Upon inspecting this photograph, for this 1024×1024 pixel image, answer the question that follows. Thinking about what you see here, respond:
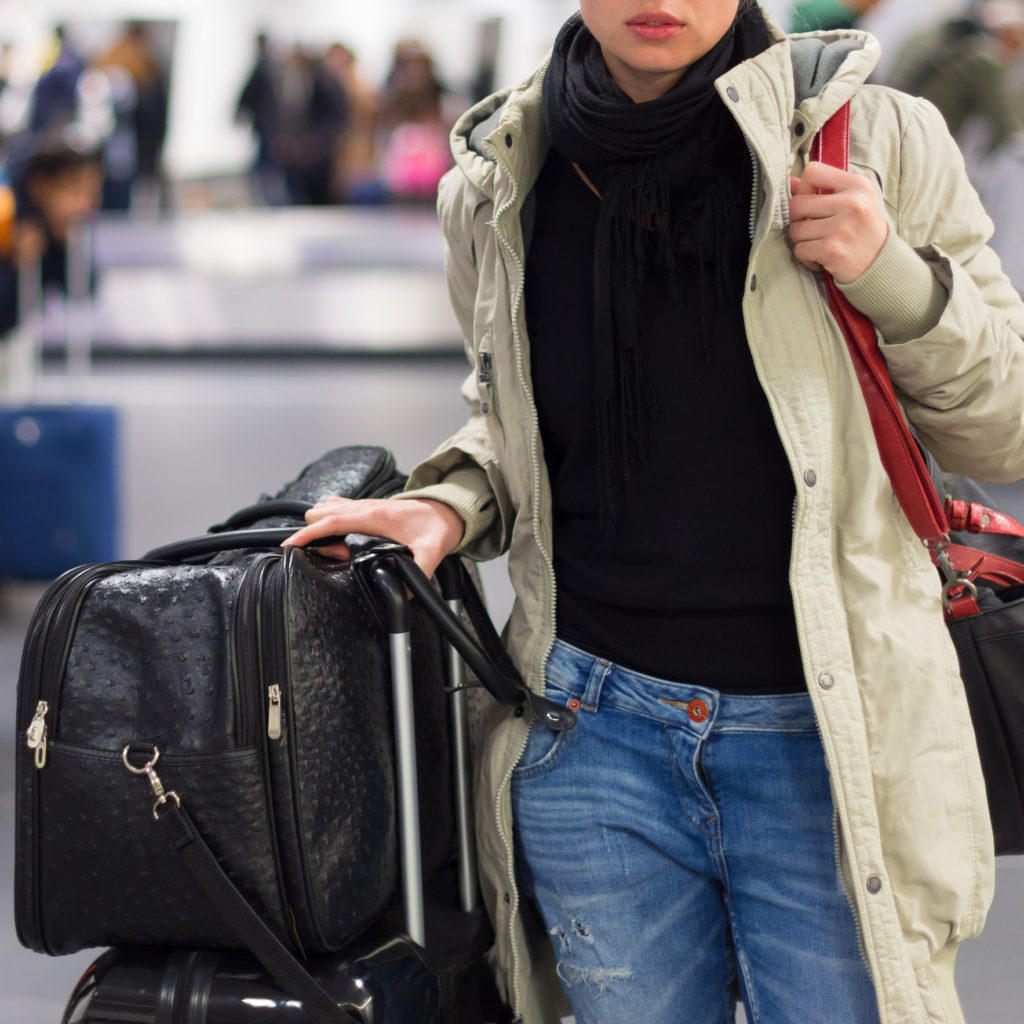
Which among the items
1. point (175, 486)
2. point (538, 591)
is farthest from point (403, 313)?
point (538, 591)

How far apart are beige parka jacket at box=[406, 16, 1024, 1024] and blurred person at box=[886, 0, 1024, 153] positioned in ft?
10.4

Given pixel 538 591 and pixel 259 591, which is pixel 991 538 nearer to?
pixel 538 591

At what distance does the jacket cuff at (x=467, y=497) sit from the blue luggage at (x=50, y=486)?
3.46 metres

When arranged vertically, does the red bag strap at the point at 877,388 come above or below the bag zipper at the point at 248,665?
above

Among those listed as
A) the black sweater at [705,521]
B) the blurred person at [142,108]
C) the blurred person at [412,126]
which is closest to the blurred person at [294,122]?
the blurred person at [412,126]

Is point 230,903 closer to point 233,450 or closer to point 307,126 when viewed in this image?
point 233,450

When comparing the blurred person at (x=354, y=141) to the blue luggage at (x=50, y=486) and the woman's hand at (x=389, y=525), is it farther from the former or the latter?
the woman's hand at (x=389, y=525)

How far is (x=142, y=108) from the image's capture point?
14.4 m

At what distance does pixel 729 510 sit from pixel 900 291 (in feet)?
0.85

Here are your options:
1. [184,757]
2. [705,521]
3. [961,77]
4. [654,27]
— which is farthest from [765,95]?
[961,77]

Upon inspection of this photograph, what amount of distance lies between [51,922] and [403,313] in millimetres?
11144

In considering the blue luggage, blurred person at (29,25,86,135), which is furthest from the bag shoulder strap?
blurred person at (29,25,86,135)

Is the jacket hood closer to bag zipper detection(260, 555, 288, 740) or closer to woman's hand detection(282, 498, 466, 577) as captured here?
woman's hand detection(282, 498, 466, 577)

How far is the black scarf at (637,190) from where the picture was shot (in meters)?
1.18
